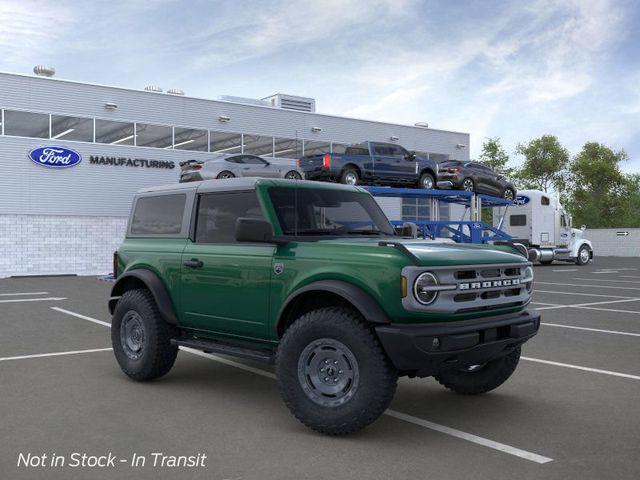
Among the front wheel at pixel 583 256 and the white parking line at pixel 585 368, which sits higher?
the front wheel at pixel 583 256

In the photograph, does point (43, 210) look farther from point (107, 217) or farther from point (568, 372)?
point (568, 372)

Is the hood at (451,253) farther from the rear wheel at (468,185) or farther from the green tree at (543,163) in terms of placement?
the green tree at (543,163)

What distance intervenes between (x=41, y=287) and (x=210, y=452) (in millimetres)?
16851

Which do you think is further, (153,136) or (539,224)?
(539,224)

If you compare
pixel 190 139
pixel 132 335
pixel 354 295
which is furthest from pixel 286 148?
pixel 354 295

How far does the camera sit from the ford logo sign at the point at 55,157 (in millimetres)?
26109

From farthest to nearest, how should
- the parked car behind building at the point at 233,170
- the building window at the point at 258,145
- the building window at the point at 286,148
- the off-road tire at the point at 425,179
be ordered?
the building window at the point at 286,148 → the building window at the point at 258,145 → the off-road tire at the point at 425,179 → the parked car behind building at the point at 233,170

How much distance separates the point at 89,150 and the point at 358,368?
82.2 feet

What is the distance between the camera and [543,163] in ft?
223

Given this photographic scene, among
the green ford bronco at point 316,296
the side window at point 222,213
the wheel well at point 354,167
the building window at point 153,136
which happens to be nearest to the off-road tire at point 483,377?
the green ford bronco at point 316,296

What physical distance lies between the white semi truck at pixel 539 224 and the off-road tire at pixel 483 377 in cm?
2490

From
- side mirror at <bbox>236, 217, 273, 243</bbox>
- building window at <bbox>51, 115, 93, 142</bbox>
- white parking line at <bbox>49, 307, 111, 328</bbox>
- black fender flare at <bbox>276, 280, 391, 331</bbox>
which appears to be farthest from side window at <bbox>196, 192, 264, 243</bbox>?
building window at <bbox>51, 115, 93, 142</bbox>

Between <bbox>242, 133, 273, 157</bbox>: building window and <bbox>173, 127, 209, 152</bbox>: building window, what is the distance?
1995 mm

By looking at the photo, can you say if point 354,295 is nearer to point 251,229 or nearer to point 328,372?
point 328,372
